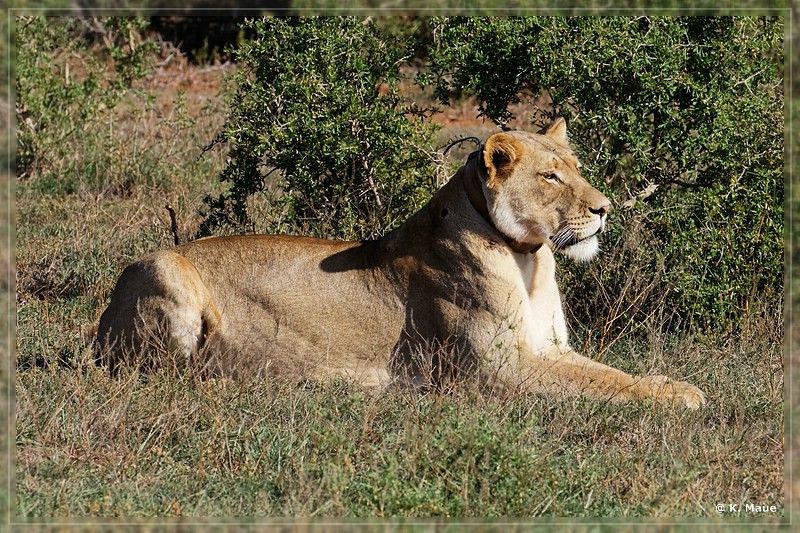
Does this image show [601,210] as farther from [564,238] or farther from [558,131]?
[558,131]

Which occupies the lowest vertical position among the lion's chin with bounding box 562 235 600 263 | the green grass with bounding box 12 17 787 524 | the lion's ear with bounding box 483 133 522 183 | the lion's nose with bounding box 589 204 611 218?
the green grass with bounding box 12 17 787 524

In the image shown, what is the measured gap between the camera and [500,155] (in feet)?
17.6

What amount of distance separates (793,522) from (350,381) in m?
2.24

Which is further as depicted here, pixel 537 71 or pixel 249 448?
pixel 537 71

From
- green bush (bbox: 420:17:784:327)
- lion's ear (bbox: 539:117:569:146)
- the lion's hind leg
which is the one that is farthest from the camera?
green bush (bbox: 420:17:784:327)

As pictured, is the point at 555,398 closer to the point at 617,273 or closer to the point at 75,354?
the point at 617,273

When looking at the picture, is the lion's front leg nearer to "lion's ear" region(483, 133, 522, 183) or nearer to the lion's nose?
the lion's nose

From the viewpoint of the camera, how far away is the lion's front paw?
17.3ft

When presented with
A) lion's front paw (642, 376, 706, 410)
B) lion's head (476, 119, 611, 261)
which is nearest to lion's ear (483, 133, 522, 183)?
lion's head (476, 119, 611, 261)

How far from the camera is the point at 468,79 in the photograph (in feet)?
23.0

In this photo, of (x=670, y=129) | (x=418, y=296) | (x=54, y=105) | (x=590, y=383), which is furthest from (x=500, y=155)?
(x=54, y=105)

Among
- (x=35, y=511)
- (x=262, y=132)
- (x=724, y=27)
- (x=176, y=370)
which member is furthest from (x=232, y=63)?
(x=35, y=511)

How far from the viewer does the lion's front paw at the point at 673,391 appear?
527cm

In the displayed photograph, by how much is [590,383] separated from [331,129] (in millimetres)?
2504
